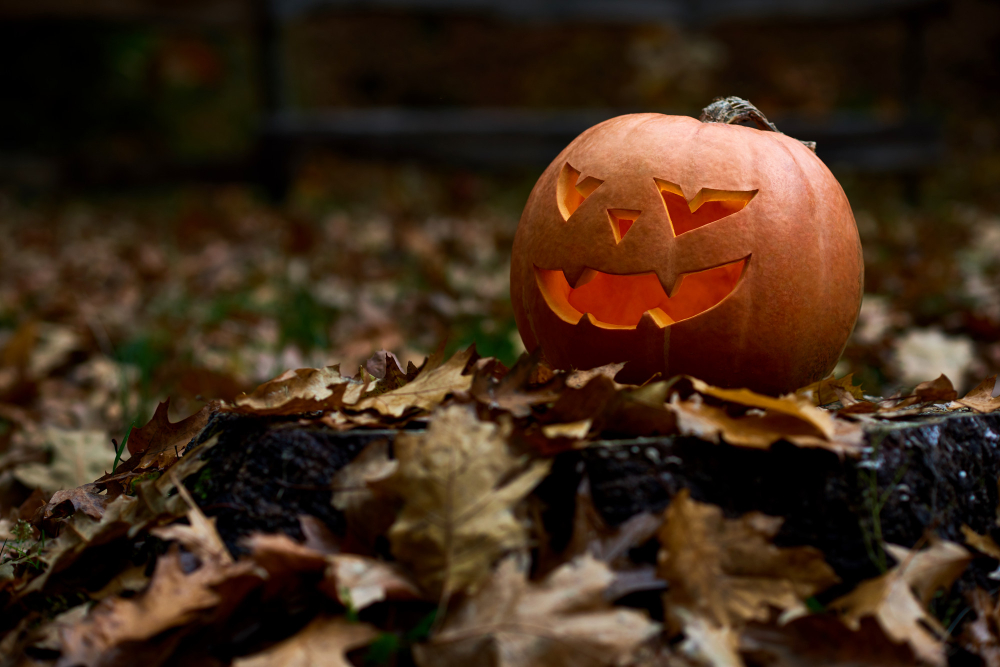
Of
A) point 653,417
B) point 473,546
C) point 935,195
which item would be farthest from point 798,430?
point 935,195

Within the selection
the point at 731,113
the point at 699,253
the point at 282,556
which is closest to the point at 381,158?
the point at 731,113

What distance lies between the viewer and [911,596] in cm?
121

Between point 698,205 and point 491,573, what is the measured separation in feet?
2.59

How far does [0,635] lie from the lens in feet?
4.47

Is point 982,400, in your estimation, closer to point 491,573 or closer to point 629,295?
→ point 629,295

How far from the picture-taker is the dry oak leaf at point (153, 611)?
1187 mm

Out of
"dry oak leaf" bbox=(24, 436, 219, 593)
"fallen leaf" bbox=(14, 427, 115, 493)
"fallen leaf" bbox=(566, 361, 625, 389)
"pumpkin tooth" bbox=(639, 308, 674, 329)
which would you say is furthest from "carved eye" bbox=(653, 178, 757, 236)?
"fallen leaf" bbox=(14, 427, 115, 493)

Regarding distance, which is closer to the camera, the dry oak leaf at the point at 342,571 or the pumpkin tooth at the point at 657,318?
the dry oak leaf at the point at 342,571

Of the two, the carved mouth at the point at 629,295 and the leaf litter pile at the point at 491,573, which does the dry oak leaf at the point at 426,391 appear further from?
the carved mouth at the point at 629,295

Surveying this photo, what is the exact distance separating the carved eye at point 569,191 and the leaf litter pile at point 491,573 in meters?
0.42

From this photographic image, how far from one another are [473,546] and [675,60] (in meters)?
10.4

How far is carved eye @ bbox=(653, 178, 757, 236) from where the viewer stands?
1.58m

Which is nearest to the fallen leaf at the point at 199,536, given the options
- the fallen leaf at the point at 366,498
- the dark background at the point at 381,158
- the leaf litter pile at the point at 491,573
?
the leaf litter pile at the point at 491,573

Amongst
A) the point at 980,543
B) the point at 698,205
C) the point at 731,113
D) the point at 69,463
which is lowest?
the point at 69,463
